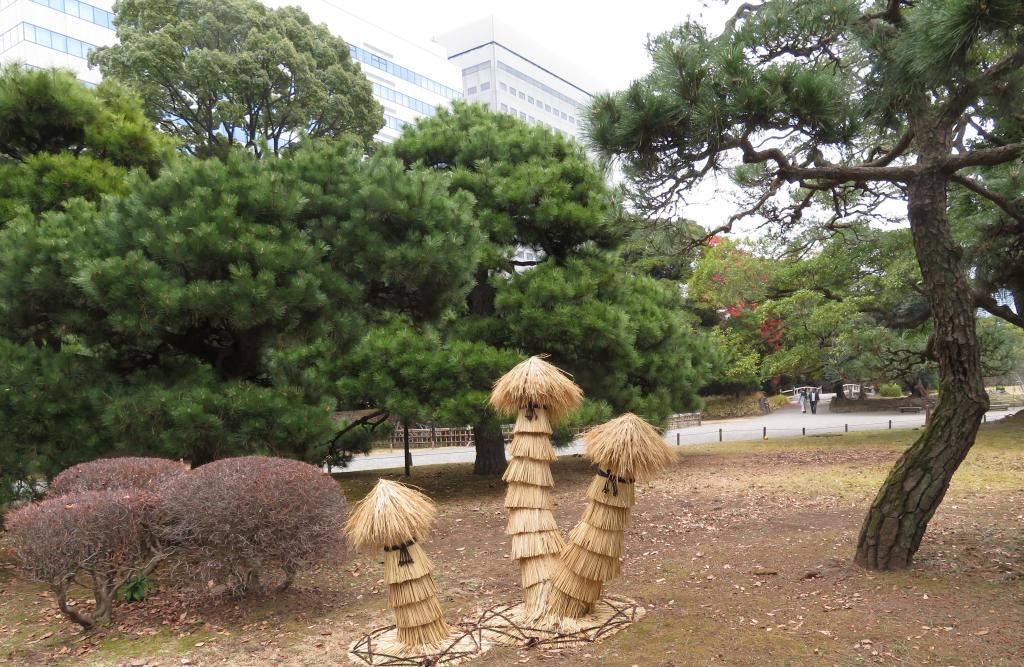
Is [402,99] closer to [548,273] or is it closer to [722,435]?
[722,435]

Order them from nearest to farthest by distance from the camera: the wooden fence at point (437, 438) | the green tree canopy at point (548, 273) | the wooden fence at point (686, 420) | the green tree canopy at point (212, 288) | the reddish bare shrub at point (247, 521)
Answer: the reddish bare shrub at point (247, 521), the green tree canopy at point (212, 288), the green tree canopy at point (548, 273), the wooden fence at point (437, 438), the wooden fence at point (686, 420)

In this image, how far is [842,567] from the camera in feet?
16.8

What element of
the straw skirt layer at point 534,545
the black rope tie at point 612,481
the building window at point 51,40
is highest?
the building window at point 51,40

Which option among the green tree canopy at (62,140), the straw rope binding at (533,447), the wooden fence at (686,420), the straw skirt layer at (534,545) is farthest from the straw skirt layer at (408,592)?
the wooden fence at (686,420)

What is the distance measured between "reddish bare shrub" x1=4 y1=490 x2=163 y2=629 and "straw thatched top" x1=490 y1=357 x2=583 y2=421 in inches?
109

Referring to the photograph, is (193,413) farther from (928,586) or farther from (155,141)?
(928,586)

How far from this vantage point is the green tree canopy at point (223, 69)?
14.7 m

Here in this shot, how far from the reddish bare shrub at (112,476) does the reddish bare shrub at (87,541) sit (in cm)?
47

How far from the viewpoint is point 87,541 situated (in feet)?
15.0

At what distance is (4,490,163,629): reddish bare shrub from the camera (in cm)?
451

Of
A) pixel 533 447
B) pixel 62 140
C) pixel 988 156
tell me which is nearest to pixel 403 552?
pixel 533 447

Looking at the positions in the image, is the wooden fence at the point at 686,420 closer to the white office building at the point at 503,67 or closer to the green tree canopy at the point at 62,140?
the green tree canopy at the point at 62,140

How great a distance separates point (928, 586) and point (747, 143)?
3313mm

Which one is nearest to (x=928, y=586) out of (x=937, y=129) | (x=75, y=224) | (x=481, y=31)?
(x=937, y=129)
